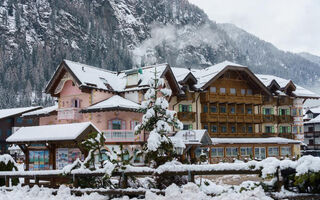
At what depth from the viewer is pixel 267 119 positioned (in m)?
47.1

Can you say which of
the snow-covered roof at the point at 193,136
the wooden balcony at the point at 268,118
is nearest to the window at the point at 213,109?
the wooden balcony at the point at 268,118

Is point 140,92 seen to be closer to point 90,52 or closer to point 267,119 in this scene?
point 267,119

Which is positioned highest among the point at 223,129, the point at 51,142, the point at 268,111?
the point at 268,111

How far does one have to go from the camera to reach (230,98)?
43.7 m

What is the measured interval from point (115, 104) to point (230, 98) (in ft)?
53.3

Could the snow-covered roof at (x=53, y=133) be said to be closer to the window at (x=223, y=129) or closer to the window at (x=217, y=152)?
the window at (x=217, y=152)

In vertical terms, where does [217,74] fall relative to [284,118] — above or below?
above

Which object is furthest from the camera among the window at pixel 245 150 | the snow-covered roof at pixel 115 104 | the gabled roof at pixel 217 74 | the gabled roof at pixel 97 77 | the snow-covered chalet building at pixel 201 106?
the window at pixel 245 150

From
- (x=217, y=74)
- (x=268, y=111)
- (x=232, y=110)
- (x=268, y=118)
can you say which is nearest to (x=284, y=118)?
(x=268, y=111)

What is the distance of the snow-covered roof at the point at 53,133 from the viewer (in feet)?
70.3

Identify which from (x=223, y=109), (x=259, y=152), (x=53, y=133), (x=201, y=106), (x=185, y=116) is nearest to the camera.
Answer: (x=53, y=133)

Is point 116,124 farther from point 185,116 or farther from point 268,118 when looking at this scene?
point 268,118

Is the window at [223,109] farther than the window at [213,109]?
Yes

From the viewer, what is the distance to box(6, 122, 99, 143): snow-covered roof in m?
21.4
